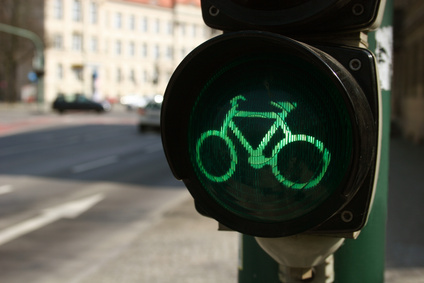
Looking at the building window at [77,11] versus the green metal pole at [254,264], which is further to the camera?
the building window at [77,11]

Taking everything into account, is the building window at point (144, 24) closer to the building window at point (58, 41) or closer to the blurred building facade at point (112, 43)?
the blurred building facade at point (112, 43)

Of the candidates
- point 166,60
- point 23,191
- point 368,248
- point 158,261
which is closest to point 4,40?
point 166,60

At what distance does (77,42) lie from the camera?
6303 centimetres

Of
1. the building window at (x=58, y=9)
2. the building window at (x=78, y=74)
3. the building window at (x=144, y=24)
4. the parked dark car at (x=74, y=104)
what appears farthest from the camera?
the building window at (x=144, y=24)

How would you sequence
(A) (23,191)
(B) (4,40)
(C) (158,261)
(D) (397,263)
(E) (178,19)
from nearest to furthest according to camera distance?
(D) (397,263) < (C) (158,261) < (A) (23,191) < (B) (4,40) < (E) (178,19)

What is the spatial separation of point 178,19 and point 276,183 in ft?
249

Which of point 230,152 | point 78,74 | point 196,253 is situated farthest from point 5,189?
point 78,74

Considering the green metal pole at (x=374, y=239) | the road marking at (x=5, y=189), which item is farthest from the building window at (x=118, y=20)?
the green metal pole at (x=374, y=239)

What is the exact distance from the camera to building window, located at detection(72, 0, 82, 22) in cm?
6122

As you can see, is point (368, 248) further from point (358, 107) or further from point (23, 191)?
point (23, 191)

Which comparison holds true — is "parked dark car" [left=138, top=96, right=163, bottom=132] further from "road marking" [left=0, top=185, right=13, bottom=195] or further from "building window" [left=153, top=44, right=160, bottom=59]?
"building window" [left=153, top=44, right=160, bottom=59]

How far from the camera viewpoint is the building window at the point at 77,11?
61219 mm

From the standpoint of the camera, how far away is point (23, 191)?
34.3ft

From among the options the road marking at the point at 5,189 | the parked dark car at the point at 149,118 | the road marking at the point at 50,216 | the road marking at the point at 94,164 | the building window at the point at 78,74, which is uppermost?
the building window at the point at 78,74
